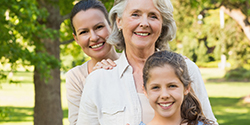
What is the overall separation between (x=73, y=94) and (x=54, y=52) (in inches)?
227

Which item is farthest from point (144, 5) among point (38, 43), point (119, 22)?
point (38, 43)

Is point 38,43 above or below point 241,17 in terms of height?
below

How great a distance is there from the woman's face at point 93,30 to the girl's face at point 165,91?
3.62 ft

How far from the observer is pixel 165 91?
2287 millimetres

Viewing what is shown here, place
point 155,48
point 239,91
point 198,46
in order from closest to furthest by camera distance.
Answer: point 155,48 < point 239,91 < point 198,46

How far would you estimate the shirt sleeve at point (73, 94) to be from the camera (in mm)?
3342

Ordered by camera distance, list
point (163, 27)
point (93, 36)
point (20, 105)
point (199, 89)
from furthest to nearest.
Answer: point (20, 105) < point (93, 36) < point (163, 27) < point (199, 89)

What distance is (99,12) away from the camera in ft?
11.2

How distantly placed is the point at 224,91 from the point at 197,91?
23087 millimetres

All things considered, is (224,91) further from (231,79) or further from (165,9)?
(165,9)

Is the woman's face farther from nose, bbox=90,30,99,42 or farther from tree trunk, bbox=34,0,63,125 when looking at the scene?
tree trunk, bbox=34,0,63,125

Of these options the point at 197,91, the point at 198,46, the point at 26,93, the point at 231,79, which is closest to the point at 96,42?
the point at 197,91

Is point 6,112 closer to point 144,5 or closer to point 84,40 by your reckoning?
point 84,40

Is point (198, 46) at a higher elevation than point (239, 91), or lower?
higher
